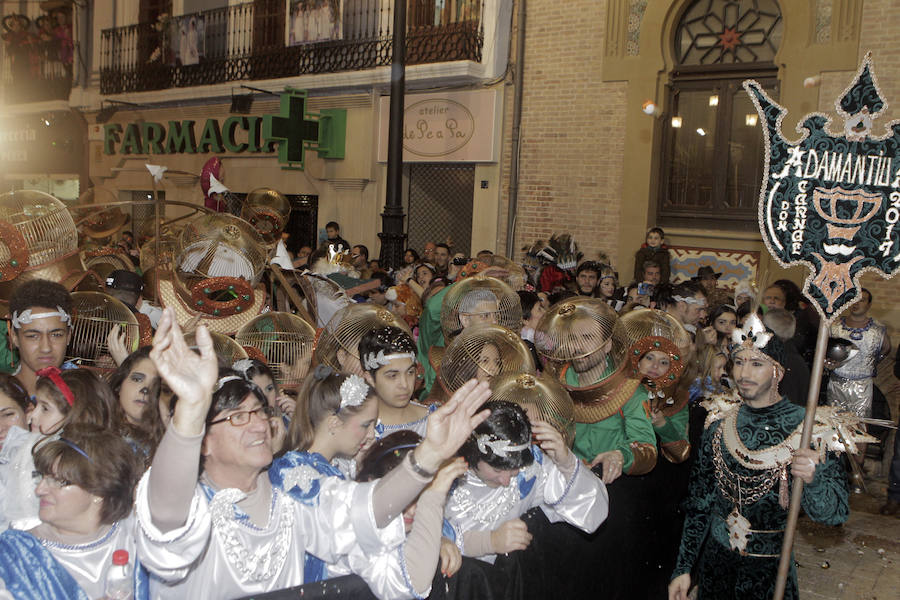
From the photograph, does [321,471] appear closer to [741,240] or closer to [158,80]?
[741,240]

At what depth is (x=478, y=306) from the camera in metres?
5.83

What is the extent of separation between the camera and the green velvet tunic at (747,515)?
3678mm

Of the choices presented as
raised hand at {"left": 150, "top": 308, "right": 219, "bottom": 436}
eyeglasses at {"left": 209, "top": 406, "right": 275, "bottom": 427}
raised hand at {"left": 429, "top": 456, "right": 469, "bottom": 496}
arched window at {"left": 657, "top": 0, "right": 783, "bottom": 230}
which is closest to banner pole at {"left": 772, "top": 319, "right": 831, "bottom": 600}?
raised hand at {"left": 429, "top": 456, "right": 469, "bottom": 496}

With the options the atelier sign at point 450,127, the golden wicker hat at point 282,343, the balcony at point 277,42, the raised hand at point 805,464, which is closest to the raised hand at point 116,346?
the golden wicker hat at point 282,343

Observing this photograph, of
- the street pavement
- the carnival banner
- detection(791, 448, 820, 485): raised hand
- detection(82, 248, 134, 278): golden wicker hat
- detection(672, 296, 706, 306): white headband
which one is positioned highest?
the carnival banner

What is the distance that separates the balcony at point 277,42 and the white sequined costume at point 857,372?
7.99m

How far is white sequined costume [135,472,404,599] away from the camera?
8.54ft

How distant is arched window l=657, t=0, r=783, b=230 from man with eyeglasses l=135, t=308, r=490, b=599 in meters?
10.3

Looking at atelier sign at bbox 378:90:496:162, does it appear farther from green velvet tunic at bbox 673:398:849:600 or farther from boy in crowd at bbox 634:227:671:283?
green velvet tunic at bbox 673:398:849:600

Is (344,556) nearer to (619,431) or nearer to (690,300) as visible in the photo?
(619,431)

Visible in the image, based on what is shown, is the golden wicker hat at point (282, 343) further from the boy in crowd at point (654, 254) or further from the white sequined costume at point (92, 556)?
the boy in crowd at point (654, 254)

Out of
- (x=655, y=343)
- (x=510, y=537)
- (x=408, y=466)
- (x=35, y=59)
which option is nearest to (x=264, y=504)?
(x=408, y=466)

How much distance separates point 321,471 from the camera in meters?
2.98

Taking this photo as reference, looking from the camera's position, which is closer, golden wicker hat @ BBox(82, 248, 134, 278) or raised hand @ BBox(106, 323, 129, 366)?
raised hand @ BBox(106, 323, 129, 366)
